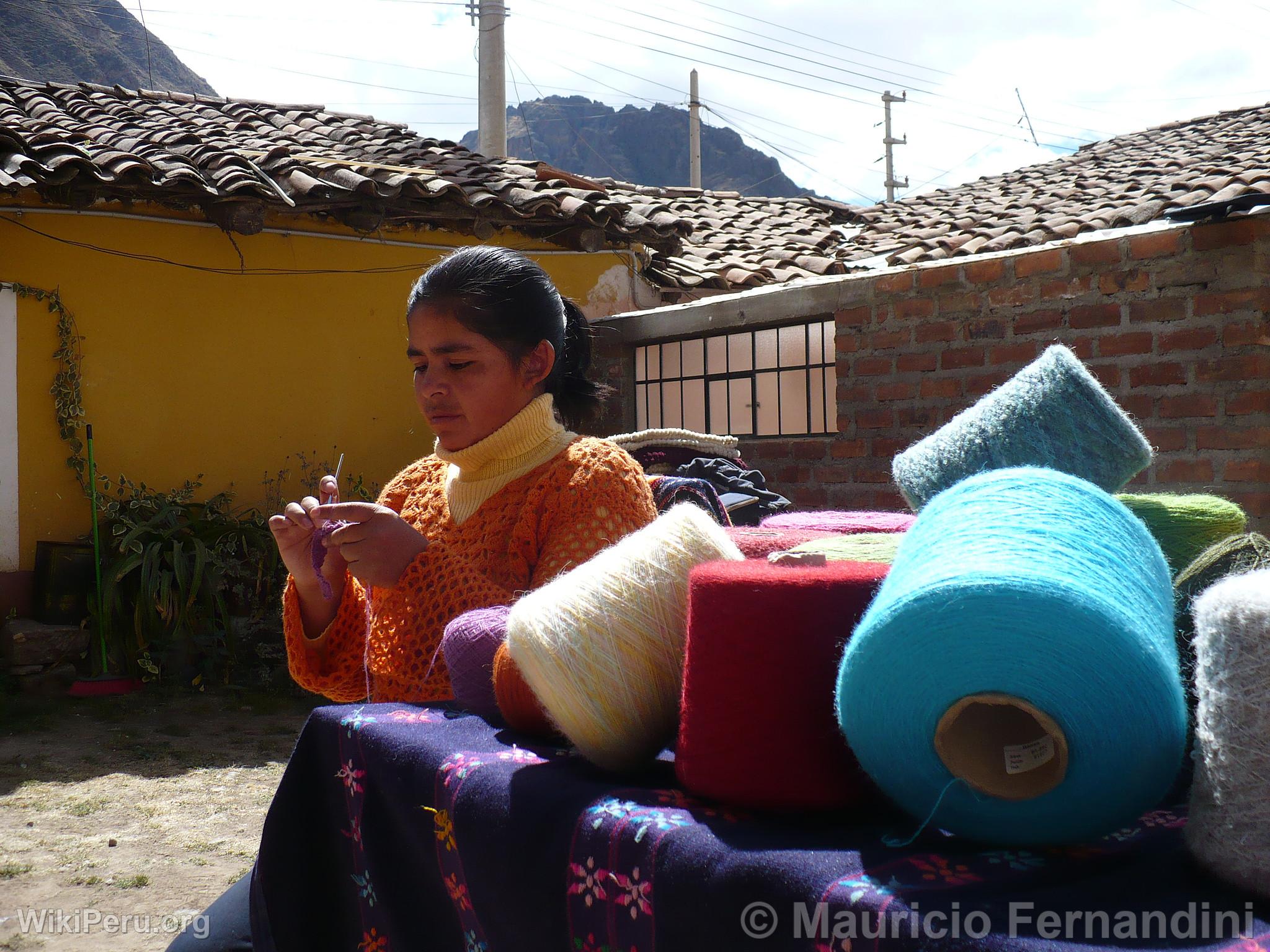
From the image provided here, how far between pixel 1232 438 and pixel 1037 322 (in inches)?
34.0

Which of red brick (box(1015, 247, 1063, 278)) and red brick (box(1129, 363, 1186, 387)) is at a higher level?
red brick (box(1015, 247, 1063, 278))

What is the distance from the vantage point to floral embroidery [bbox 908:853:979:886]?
750 millimetres

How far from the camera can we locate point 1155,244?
150 inches

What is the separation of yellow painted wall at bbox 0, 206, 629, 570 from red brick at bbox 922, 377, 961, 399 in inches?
138

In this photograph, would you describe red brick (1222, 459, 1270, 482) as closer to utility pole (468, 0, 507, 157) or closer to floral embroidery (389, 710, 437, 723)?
floral embroidery (389, 710, 437, 723)

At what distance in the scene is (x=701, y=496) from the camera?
2.06 m

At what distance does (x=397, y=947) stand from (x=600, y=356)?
228 inches

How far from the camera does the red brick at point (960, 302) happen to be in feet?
14.3

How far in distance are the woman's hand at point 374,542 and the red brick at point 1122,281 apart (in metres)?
3.28

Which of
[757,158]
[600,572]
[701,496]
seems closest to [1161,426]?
[701,496]

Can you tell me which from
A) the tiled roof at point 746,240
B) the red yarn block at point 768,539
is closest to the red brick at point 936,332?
the tiled roof at point 746,240

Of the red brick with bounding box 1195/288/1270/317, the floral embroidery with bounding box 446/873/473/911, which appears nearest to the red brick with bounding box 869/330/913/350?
the red brick with bounding box 1195/288/1270/317

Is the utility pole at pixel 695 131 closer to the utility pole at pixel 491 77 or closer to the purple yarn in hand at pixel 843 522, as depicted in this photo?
the utility pole at pixel 491 77

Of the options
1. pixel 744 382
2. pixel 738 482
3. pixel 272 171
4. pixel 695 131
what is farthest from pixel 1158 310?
pixel 695 131
